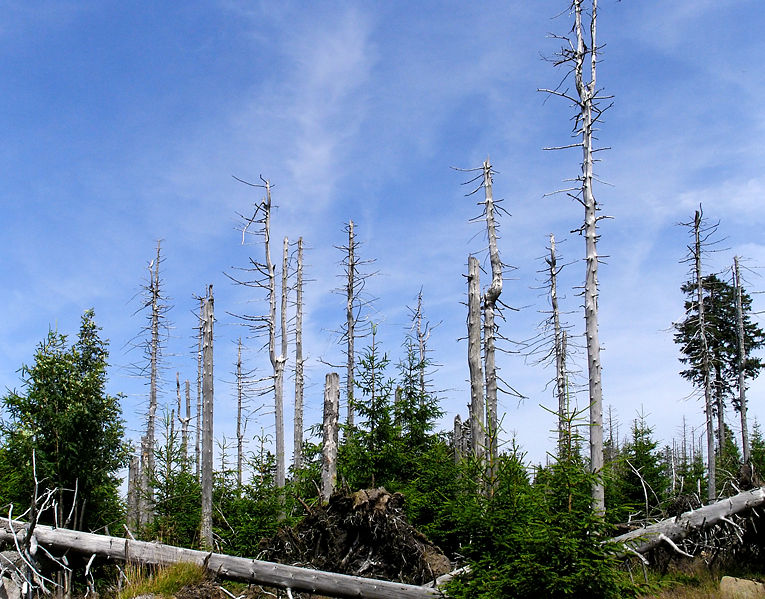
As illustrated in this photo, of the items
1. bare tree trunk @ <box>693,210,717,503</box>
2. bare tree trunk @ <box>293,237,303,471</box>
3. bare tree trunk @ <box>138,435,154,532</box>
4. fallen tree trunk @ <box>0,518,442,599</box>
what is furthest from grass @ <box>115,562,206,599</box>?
bare tree trunk @ <box>693,210,717,503</box>

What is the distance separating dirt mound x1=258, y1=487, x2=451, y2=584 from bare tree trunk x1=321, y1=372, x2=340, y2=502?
8.00 feet

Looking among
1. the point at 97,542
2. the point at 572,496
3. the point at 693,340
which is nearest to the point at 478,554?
the point at 572,496

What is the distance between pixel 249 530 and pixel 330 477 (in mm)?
2107

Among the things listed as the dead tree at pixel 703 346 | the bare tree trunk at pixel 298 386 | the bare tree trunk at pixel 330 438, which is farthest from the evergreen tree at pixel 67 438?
the dead tree at pixel 703 346

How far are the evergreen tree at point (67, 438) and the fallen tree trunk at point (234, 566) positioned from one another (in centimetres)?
316

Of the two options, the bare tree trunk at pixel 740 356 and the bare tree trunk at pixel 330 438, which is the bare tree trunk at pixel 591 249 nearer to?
the bare tree trunk at pixel 330 438

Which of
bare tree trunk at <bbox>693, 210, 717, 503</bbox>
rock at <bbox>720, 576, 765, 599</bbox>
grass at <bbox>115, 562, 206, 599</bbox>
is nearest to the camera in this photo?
grass at <bbox>115, 562, 206, 599</bbox>

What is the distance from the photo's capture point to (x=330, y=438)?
13.7 meters

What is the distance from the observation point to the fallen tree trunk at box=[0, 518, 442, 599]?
8.48 meters

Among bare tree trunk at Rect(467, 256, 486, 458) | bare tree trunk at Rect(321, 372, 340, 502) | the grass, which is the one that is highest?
bare tree trunk at Rect(467, 256, 486, 458)

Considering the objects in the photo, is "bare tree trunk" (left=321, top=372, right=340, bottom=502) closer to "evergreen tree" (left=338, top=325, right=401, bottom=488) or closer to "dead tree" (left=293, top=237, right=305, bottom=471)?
"evergreen tree" (left=338, top=325, right=401, bottom=488)

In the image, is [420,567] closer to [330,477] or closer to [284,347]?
[330,477]

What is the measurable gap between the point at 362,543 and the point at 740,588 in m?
6.39

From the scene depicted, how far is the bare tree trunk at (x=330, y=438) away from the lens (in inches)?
535
